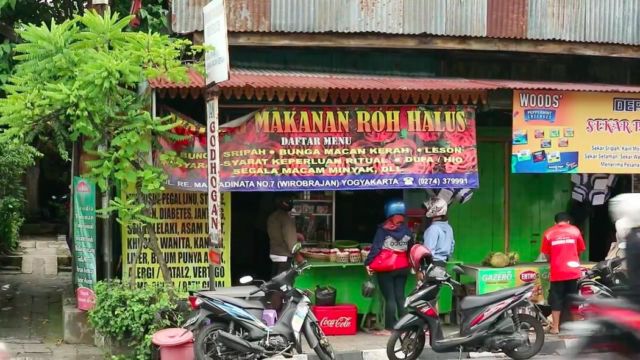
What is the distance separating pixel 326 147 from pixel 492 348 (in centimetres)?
311

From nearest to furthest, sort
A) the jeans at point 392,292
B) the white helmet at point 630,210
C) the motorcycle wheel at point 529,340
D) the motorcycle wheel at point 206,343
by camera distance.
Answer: the white helmet at point 630,210, the motorcycle wheel at point 206,343, the motorcycle wheel at point 529,340, the jeans at point 392,292

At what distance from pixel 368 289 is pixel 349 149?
1.94 m

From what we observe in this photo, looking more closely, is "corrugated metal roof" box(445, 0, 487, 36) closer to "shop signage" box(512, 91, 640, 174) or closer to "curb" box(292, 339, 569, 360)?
"shop signage" box(512, 91, 640, 174)

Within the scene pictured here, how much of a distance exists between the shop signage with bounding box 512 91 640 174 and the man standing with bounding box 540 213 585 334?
0.80 m

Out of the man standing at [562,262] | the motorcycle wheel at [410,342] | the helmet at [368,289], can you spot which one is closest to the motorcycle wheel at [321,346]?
the motorcycle wheel at [410,342]

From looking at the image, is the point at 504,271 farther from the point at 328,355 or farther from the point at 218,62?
the point at 218,62

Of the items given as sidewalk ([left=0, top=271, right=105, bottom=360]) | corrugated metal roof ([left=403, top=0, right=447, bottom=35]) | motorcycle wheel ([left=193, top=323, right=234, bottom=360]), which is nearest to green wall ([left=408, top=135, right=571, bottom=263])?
corrugated metal roof ([left=403, top=0, right=447, bottom=35])

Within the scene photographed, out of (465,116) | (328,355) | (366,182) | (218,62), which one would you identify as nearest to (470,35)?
(465,116)

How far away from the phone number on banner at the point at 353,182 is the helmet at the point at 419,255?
79cm

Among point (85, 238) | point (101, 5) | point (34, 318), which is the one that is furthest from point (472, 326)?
point (34, 318)

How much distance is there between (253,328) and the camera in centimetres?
849

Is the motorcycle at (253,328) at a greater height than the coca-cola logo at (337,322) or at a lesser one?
greater

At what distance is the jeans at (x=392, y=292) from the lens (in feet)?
34.5

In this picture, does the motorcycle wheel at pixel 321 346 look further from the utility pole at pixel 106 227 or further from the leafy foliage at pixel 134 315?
the utility pole at pixel 106 227
